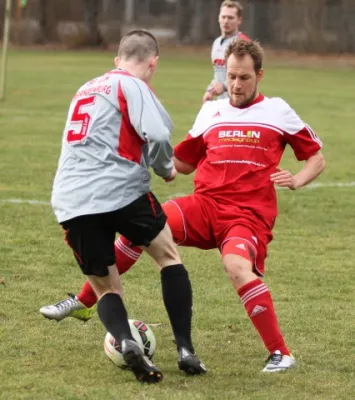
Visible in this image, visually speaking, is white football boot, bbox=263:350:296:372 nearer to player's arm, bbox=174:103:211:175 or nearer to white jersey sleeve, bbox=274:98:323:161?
white jersey sleeve, bbox=274:98:323:161

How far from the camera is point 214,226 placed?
233 inches

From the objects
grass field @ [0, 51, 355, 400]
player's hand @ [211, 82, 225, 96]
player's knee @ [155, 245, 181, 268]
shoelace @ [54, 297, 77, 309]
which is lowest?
player's hand @ [211, 82, 225, 96]

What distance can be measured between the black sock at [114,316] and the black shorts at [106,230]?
0.15 meters

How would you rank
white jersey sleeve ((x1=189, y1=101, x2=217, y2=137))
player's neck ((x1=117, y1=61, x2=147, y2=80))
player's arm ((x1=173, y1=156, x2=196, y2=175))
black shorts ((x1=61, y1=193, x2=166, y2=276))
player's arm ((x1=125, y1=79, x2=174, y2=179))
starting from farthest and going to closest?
player's arm ((x1=173, y1=156, x2=196, y2=175))
white jersey sleeve ((x1=189, y1=101, x2=217, y2=137))
player's neck ((x1=117, y1=61, x2=147, y2=80))
black shorts ((x1=61, y1=193, x2=166, y2=276))
player's arm ((x1=125, y1=79, x2=174, y2=179))

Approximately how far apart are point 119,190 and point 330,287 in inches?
116

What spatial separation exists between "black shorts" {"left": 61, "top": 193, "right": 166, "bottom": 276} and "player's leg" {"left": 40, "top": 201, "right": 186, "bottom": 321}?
Result: 0.63 m

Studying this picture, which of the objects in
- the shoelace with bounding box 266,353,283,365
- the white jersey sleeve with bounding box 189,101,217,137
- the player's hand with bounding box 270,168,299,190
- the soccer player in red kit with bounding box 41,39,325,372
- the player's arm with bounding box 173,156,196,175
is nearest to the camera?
the shoelace with bounding box 266,353,283,365

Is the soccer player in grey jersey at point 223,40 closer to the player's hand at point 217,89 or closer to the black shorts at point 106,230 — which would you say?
the player's hand at point 217,89

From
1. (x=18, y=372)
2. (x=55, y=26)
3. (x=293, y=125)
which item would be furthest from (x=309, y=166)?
(x=55, y=26)

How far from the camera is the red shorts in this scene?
5.81 m

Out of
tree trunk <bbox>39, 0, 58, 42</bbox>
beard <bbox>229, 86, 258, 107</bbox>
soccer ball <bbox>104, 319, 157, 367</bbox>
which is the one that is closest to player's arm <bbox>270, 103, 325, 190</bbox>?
beard <bbox>229, 86, 258, 107</bbox>

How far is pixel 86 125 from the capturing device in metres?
5.21

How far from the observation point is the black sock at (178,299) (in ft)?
17.7

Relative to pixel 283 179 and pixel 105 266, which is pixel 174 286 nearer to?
pixel 105 266
